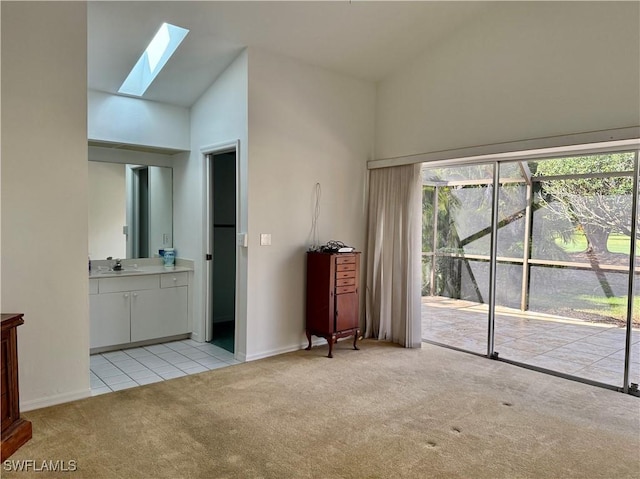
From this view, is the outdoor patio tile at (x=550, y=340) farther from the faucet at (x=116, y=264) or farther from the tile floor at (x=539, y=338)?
the faucet at (x=116, y=264)

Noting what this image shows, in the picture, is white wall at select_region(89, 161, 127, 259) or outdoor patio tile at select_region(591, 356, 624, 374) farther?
white wall at select_region(89, 161, 127, 259)

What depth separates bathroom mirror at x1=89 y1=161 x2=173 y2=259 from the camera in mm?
4887

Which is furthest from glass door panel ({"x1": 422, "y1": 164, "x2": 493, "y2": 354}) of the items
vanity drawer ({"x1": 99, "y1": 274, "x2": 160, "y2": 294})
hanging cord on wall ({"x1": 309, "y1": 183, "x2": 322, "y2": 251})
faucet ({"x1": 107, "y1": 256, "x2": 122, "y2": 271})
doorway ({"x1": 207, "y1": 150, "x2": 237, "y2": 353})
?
faucet ({"x1": 107, "y1": 256, "x2": 122, "y2": 271})

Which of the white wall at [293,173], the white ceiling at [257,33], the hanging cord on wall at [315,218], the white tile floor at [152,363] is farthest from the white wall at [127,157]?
the white tile floor at [152,363]

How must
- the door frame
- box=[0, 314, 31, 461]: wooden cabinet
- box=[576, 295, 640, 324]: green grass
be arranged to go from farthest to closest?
the door frame
box=[576, 295, 640, 324]: green grass
box=[0, 314, 31, 461]: wooden cabinet

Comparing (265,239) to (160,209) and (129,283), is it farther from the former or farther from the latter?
(160,209)

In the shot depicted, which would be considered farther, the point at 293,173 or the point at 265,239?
the point at 293,173

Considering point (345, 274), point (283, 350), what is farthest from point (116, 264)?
point (345, 274)

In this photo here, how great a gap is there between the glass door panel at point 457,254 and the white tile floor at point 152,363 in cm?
233

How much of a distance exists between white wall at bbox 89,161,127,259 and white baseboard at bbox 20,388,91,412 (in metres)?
1.88

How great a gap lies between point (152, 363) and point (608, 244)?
425cm

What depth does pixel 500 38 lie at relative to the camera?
4113 millimetres

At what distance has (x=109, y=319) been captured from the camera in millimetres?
4574

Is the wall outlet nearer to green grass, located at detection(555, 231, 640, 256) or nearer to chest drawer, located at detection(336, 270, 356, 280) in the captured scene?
chest drawer, located at detection(336, 270, 356, 280)
